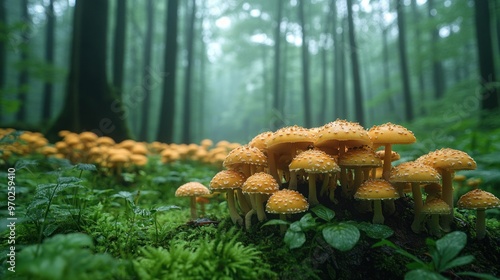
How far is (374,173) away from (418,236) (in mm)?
721

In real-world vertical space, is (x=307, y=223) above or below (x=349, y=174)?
below

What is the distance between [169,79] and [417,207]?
34.2ft

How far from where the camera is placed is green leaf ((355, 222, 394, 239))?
2.32 m

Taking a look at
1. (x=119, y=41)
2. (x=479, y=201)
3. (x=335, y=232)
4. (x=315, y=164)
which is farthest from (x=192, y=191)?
(x=119, y=41)

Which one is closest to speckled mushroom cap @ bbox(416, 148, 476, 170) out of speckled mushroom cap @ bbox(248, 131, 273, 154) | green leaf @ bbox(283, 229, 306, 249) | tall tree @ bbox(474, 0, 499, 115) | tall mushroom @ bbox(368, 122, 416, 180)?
tall mushroom @ bbox(368, 122, 416, 180)

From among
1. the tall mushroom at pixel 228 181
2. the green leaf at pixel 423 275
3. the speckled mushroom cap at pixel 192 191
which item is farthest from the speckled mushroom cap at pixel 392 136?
the speckled mushroom cap at pixel 192 191

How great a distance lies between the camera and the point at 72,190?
4.09 metres

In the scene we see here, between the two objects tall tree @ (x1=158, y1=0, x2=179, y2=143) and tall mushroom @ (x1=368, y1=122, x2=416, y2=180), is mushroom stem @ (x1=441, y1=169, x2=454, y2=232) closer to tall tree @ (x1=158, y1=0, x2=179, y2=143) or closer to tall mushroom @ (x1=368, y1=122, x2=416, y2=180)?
tall mushroom @ (x1=368, y1=122, x2=416, y2=180)

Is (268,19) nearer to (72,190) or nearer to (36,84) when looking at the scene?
(72,190)

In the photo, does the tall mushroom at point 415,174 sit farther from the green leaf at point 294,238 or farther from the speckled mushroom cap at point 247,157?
the speckled mushroom cap at point 247,157

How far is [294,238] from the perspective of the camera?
7.24 feet

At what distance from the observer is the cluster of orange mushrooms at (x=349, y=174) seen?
236 centimetres

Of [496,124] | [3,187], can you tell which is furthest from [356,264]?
[496,124]

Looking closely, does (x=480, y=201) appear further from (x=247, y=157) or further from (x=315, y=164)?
(x=247, y=157)
